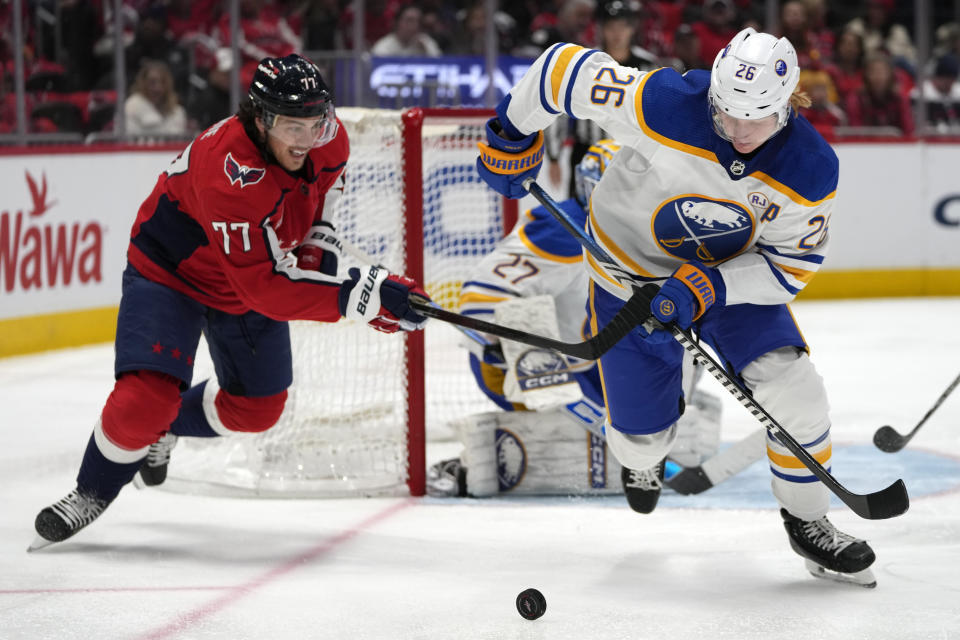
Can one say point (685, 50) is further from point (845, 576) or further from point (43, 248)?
point (845, 576)

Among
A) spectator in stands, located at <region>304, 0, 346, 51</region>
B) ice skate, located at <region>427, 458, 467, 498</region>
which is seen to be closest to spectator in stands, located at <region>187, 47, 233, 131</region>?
spectator in stands, located at <region>304, 0, 346, 51</region>

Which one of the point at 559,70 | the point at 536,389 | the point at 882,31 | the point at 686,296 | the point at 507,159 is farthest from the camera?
the point at 882,31

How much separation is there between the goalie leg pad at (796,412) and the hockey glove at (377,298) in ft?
2.30

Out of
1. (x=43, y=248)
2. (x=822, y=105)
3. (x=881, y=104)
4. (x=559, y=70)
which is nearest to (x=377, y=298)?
(x=559, y=70)

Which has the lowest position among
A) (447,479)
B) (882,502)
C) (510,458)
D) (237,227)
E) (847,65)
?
(447,479)

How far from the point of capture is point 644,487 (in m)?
3.01

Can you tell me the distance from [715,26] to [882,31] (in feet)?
4.28

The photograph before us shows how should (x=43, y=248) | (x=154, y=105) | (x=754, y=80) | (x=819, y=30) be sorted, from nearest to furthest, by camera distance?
(x=754, y=80) → (x=43, y=248) → (x=154, y=105) → (x=819, y=30)

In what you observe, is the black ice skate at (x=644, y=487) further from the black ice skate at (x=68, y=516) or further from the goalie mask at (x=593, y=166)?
the black ice skate at (x=68, y=516)

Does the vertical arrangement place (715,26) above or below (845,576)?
above

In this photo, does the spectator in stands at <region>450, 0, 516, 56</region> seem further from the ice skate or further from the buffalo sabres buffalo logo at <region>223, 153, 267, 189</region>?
the buffalo sabres buffalo logo at <region>223, 153, 267, 189</region>

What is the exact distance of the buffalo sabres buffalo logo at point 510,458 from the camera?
3459mm

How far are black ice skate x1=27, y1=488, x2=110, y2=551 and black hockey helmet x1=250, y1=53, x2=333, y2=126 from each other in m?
0.91

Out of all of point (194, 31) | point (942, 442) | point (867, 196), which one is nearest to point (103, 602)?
point (942, 442)
